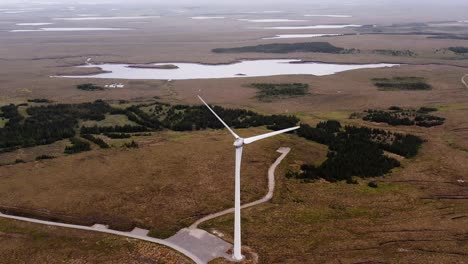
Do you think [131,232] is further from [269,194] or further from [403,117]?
[403,117]

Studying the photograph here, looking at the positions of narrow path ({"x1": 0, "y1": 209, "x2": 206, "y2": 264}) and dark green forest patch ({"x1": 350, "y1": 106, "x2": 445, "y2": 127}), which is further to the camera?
dark green forest patch ({"x1": 350, "y1": 106, "x2": 445, "y2": 127})

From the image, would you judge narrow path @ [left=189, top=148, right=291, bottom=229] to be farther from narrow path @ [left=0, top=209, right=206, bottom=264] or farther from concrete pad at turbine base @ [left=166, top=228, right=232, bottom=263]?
narrow path @ [left=0, top=209, right=206, bottom=264]

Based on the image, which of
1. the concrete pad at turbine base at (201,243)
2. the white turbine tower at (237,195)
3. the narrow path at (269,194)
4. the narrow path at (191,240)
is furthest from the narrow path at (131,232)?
the narrow path at (269,194)

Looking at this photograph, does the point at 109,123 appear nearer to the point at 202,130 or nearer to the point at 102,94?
the point at 202,130

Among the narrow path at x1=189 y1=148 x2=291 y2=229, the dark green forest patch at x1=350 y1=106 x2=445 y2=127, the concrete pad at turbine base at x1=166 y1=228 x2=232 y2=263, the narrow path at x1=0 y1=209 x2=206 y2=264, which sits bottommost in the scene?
the narrow path at x1=0 y1=209 x2=206 y2=264

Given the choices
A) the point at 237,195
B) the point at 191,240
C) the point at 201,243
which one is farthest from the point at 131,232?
the point at 237,195

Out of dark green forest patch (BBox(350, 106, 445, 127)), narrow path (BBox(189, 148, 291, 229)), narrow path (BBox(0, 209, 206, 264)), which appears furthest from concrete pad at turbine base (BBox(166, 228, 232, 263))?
dark green forest patch (BBox(350, 106, 445, 127))

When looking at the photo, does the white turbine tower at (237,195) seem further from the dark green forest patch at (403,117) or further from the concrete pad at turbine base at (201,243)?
the dark green forest patch at (403,117)

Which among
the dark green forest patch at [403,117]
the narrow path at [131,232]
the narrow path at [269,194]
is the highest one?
the dark green forest patch at [403,117]

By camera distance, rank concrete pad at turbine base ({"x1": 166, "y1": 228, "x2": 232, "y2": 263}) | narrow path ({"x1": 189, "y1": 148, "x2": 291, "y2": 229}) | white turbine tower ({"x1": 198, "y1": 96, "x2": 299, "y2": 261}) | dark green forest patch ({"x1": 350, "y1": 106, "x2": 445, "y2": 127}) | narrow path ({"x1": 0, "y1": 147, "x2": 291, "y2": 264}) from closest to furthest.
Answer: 1. white turbine tower ({"x1": 198, "y1": 96, "x2": 299, "y2": 261})
2. concrete pad at turbine base ({"x1": 166, "y1": 228, "x2": 232, "y2": 263})
3. narrow path ({"x1": 0, "y1": 147, "x2": 291, "y2": 264})
4. narrow path ({"x1": 189, "y1": 148, "x2": 291, "y2": 229})
5. dark green forest patch ({"x1": 350, "y1": 106, "x2": 445, "y2": 127})
